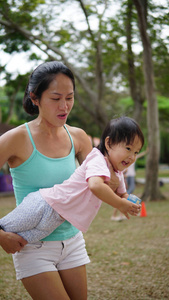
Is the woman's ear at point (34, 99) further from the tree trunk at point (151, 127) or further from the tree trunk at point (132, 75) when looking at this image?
the tree trunk at point (132, 75)

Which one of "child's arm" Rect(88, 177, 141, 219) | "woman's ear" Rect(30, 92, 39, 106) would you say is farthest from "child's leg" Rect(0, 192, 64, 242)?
"woman's ear" Rect(30, 92, 39, 106)

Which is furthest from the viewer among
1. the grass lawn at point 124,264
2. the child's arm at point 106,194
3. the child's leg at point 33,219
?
the grass lawn at point 124,264

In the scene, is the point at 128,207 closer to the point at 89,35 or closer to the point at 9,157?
the point at 9,157

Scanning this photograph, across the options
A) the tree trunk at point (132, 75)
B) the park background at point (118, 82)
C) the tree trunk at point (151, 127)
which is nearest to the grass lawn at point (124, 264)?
the park background at point (118, 82)

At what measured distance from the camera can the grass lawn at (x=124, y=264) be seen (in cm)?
424

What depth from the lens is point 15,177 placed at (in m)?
2.17

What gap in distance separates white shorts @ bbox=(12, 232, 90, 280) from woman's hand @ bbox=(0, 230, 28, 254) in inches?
2.5

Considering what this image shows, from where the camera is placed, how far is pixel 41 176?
2.13m

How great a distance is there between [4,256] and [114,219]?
11.3 ft

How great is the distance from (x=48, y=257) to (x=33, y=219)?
238 millimetres

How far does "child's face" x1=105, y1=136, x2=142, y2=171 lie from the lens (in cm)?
207

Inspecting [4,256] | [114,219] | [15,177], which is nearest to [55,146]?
[15,177]

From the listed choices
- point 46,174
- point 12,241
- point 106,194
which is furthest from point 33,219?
point 106,194

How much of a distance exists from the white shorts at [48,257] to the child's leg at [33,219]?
0.28ft
